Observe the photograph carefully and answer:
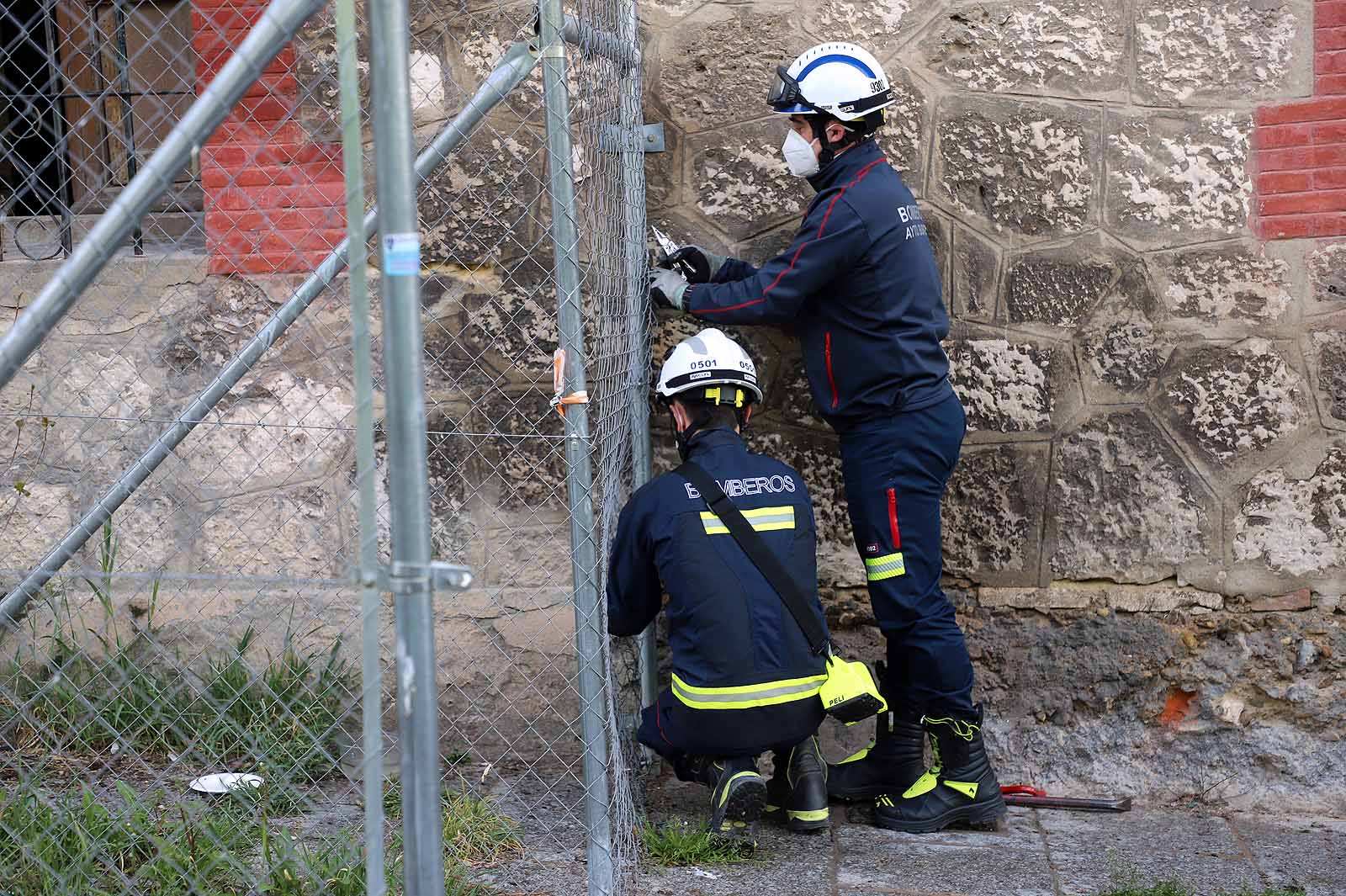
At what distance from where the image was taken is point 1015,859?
3.51m

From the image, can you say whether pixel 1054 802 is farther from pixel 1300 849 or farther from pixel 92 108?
pixel 92 108

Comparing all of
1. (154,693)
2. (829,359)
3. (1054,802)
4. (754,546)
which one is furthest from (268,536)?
(1054,802)

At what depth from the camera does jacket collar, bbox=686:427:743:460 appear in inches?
137

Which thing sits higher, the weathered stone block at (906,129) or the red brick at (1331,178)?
the weathered stone block at (906,129)

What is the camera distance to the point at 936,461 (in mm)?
3619

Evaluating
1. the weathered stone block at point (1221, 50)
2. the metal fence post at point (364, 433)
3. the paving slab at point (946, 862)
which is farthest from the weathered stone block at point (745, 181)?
the metal fence post at point (364, 433)

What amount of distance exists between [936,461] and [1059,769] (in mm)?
1118

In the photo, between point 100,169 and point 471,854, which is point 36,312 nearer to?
→ point 471,854

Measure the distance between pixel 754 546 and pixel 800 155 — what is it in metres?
1.12

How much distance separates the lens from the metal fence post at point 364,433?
6.10 feet

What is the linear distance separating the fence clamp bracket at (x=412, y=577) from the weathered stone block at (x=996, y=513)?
2331 mm

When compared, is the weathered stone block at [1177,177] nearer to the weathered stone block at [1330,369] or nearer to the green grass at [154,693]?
the weathered stone block at [1330,369]

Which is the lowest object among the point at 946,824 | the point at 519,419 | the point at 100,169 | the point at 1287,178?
the point at 946,824

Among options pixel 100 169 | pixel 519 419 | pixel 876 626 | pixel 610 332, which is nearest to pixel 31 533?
pixel 100 169
